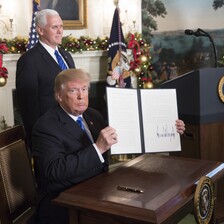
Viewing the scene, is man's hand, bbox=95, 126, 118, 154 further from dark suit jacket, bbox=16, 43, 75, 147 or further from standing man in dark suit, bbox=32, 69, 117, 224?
dark suit jacket, bbox=16, 43, 75, 147

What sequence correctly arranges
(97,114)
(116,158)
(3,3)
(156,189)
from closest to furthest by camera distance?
1. (156,189)
2. (97,114)
3. (3,3)
4. (116,158)

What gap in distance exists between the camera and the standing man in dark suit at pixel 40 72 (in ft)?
10.2

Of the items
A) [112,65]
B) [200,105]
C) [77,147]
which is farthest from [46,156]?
[112,65]

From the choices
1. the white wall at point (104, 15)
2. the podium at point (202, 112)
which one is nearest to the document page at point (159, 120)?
the podium at point (202, 112)

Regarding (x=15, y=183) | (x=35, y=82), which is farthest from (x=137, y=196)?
(x=35, y=82)

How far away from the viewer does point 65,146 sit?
1919mm

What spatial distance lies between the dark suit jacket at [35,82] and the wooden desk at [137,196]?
4.37ft

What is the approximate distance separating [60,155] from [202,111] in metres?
1.55

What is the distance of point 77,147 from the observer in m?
1.94

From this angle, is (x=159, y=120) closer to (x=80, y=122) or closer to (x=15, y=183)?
(x=80, y=122)

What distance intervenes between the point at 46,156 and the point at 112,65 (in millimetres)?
3853

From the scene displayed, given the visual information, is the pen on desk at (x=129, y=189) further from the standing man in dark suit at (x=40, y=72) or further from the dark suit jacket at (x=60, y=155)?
the standing man in dark suit at (x=40, y=72)

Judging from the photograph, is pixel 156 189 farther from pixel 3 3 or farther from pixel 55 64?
pixel 3 3

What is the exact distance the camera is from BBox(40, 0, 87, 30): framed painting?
541 centimetres
